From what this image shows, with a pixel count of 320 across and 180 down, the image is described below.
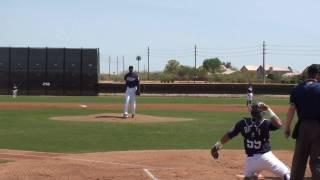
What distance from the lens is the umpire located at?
25.8ft

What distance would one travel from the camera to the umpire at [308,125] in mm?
7867

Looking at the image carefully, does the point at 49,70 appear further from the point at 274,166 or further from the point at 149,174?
the point at 274,166

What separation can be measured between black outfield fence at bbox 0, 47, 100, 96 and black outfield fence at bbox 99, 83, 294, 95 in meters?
2.02

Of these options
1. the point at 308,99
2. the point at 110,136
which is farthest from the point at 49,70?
the point at 308,99

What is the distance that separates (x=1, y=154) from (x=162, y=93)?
47.4 metres

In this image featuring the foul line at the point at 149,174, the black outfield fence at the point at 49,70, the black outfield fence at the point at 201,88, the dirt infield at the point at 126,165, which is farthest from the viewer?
the black outfield fence at the point at 49,70

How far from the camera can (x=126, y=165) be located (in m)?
11.3

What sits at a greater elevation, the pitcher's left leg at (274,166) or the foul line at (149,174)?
the pitcher's left leg at (274,166)

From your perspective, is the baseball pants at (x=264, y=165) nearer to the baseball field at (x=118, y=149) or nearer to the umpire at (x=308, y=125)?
the umpire at (x=308, y=125)

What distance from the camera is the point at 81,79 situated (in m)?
60.1

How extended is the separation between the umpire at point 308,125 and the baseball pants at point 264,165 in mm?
408

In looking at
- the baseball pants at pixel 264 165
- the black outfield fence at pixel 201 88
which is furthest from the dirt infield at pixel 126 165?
the black outfield fence at pixel 201 88

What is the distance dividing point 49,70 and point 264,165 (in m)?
54.8

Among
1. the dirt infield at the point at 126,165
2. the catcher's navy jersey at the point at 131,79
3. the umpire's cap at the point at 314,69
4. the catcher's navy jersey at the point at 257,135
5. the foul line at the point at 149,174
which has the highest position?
the umpire's cap at the point at 314,69
